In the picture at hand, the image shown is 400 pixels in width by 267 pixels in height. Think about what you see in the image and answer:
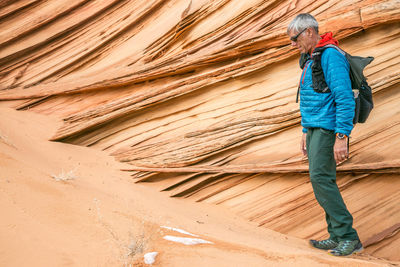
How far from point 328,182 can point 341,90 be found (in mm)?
725

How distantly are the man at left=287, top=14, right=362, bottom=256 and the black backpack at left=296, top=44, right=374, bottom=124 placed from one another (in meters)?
0.04

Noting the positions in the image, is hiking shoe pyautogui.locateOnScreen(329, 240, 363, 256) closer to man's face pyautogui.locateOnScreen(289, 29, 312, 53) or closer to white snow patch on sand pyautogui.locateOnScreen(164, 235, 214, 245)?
white snow patch on sand pyautogui.locateOnScreen(164, 235, 214, 245)

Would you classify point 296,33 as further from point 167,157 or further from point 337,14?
point 167,157

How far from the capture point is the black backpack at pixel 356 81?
9.47ft

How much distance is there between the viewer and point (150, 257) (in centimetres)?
232

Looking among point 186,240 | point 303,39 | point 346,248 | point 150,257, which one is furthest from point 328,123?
point 150,257

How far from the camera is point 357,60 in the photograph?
295 cm

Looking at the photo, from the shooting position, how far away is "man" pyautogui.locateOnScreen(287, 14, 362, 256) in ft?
9.23

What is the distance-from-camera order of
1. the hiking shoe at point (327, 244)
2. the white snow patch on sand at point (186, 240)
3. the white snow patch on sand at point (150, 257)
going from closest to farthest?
1. the white snow patch on sand at point (150, 257)
2. the white snow patch on sand at point (186, 240)
3. the hiking shoe at point (327, 244)

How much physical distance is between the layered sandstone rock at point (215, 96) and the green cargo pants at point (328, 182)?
75 centimetres

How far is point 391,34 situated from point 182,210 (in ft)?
8.69

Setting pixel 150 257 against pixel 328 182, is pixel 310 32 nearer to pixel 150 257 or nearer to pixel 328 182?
pixel 328 182

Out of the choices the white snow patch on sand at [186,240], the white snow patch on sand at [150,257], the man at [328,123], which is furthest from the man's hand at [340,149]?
the white snow patch on sand at [150,257]

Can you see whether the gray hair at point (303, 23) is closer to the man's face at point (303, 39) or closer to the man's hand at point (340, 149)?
the man's face at point (303, 39)
